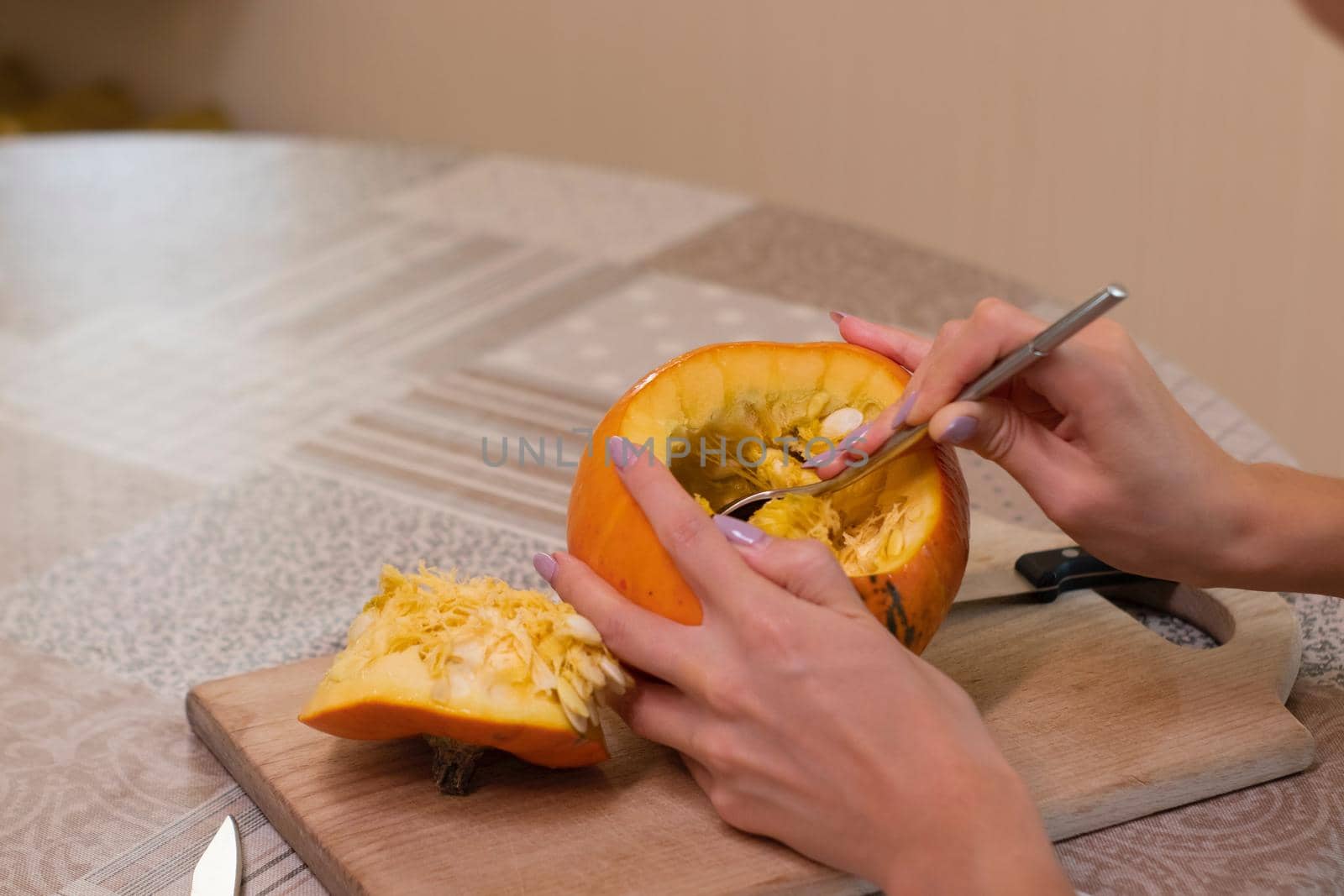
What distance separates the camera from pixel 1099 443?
2.77 ft

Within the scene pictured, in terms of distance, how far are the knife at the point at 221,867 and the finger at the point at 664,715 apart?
238 mm

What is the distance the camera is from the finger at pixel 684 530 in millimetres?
744

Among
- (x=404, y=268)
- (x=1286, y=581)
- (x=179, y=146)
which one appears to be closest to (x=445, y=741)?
(x=1286, y=581)

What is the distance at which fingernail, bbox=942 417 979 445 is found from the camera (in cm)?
81

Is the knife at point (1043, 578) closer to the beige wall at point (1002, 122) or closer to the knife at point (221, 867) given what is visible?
the knife at point (221, 867)

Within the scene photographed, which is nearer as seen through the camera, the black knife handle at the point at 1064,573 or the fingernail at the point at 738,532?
the fingernail at the point at 738,532

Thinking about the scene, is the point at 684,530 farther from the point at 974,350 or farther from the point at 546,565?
the point at 974,350

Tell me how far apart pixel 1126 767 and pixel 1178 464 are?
19cm

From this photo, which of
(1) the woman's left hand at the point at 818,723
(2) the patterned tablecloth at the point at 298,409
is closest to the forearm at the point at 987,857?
(1) the woman's left hand at the point at 818,723

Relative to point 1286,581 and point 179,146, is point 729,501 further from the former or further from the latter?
point 179,146

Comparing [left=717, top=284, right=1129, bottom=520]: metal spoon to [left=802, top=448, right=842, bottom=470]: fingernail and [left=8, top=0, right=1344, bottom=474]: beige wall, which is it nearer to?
[left=802, top=448, right=842, bottom=470]: fingernail

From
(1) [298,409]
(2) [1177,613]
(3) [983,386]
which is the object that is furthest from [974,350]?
(1) [298,409]

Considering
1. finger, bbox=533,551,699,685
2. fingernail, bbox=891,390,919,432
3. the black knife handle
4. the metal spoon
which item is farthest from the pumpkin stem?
the black knife handle

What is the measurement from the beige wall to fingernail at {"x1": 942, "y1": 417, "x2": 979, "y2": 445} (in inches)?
68.3
